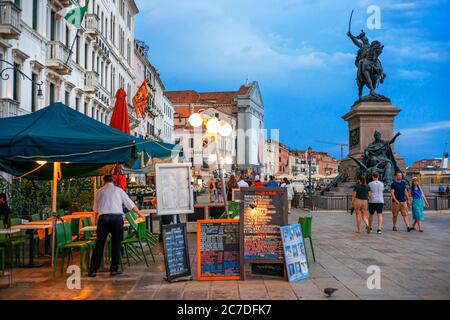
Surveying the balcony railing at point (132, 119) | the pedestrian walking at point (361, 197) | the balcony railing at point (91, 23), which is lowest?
the pedestrian walking at point (361, 197)

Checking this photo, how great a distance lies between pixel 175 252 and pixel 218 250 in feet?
2.23

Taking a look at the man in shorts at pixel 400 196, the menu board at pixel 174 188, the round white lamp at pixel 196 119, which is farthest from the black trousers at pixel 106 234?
the man in shorts at pixel 400 196

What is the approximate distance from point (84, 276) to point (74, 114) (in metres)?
2.99

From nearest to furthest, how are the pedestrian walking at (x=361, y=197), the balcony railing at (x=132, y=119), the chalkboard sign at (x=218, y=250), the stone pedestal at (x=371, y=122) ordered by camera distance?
1. the chalkboard sign at (x=218, y=250)
2. the pedestrian walking at (x=361, y=197)
3. the stone pedestal at (x=371, y=122)
4. the balcony railing at (x=132, y=119)

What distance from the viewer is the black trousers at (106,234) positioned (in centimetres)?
928

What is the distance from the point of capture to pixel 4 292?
805 cm

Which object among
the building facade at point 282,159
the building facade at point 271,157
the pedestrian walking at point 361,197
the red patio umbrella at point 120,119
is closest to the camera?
the red patio umbrella at point 120,119

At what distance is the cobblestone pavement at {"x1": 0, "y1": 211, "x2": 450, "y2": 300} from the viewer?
7773 mm

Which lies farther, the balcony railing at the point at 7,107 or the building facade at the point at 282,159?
the building facade at the point at 282,159

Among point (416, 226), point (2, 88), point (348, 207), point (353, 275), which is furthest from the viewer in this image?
point (348, 207)

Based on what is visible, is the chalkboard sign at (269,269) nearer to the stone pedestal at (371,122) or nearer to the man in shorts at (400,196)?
the man in shorts at (400,196)

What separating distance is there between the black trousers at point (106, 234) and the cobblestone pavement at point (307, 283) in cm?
30

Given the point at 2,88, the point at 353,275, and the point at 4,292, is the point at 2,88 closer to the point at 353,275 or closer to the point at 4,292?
the point at 4,292
